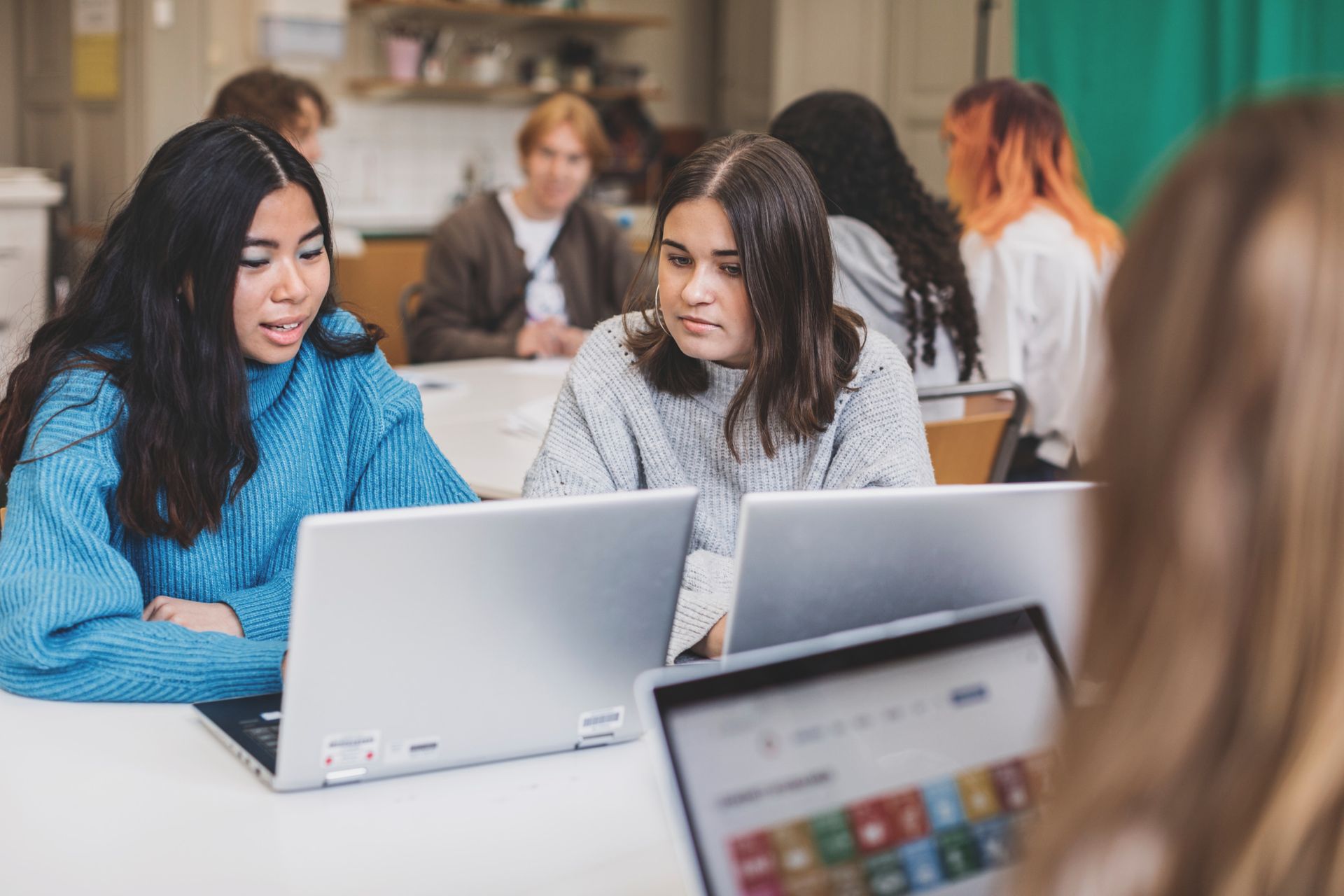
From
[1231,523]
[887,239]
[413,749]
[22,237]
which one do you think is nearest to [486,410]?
[887,239]

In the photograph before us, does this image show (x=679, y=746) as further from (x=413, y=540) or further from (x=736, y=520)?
(x=736, y=520)

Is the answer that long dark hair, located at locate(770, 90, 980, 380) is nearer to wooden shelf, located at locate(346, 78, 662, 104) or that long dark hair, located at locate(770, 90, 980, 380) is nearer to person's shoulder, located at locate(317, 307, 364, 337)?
person's shoulder, located at locate(317, 307, 364, 337)

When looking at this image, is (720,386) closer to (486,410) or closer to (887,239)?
(887,239)

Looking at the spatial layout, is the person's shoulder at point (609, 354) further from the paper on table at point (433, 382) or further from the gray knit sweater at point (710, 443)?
the paper on table at point (433, 382)

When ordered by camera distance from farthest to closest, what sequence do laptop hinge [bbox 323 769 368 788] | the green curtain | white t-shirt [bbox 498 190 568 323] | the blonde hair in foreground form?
1. the green curtain
2. white t-shirt [bbox 498 190 568 323]
3. laptop hinge [bbox 323 769 368 788]
4. the blonde hair in foreground

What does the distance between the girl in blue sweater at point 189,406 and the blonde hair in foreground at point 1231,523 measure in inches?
38.9

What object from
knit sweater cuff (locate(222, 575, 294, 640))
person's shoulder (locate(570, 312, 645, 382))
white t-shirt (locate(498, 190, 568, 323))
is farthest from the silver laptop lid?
white t-shirt (locate(498, 190, 568, 323))

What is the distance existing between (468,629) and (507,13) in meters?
5.33

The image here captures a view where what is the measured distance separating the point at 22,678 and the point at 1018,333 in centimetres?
221

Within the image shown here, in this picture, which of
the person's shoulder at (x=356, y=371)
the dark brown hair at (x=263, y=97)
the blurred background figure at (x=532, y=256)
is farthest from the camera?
the blurred background figure at (x=532, y=256)

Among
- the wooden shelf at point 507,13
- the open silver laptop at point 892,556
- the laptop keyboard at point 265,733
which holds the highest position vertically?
the wooden shelf at point 507,13

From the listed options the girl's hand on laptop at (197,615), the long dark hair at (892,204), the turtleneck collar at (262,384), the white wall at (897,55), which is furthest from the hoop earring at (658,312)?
the white wall at (897,55)

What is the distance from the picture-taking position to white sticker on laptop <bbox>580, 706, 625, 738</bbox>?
1117mm

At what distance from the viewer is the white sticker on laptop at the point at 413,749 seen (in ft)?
3.46
